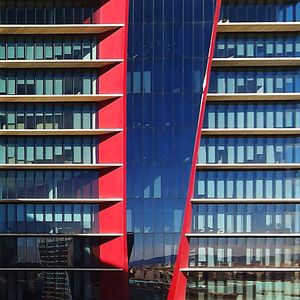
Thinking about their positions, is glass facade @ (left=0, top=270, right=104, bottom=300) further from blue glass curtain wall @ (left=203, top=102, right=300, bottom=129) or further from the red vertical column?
blue glass curtain wall @ (left=203, top=102, right=300, bottom=129)

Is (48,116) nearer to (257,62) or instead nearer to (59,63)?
(59,63)

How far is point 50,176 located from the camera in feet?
104

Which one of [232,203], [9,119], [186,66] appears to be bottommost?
[232,203]

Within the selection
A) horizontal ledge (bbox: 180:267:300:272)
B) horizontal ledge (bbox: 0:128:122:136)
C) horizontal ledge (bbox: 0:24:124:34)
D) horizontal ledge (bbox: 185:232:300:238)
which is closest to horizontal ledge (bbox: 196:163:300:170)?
horizontal ledge (bbox: 185:232:300:238)

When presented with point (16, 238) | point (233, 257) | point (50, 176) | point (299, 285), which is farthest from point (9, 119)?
point (299, 285)

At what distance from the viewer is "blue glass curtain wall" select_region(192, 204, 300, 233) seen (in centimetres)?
3097

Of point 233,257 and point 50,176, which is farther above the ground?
point 50,176

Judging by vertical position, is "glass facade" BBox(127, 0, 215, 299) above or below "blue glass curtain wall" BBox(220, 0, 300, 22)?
below

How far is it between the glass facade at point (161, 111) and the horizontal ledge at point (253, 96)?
39.7 inches

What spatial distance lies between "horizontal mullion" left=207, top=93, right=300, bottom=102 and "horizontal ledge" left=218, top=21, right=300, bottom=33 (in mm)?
3574

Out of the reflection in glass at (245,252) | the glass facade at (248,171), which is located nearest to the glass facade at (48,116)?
the glass facade at (248,171)

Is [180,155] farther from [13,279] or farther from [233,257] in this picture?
[13,279]

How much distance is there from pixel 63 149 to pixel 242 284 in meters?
12.4

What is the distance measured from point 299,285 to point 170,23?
52.5ft
